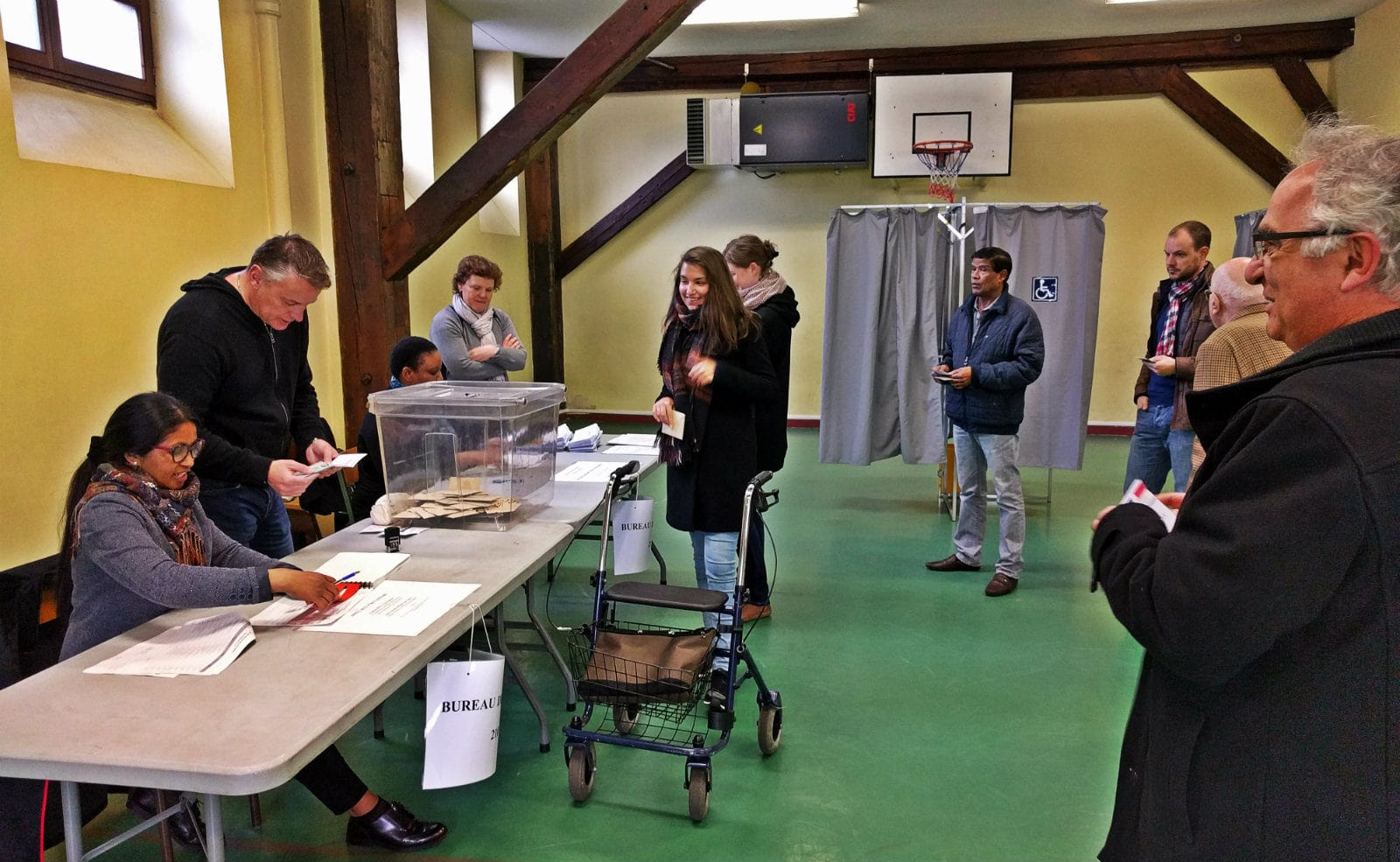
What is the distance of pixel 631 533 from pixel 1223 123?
7.04 meters

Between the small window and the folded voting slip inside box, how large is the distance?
2468 mm

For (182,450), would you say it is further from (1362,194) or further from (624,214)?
(624,214)

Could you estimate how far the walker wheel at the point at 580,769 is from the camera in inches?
96.8

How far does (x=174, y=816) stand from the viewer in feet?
7.41

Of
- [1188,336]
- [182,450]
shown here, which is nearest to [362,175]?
[182,450]

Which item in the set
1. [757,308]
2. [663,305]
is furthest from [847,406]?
[663,305]

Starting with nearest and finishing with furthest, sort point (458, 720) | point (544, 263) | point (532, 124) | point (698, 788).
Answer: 1. point (458, 720)
2. point (698, 788)
3. point (532, 124)
4. point (544, 263)

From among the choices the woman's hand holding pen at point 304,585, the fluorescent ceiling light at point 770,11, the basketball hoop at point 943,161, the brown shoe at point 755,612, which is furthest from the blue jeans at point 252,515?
the basketball hoop at point 943,161

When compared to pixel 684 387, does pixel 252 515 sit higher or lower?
lower

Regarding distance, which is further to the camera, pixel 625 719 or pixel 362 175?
pixel 362 175

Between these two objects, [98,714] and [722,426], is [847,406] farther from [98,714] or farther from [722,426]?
[98,714]

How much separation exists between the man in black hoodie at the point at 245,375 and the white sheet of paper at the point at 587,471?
Answer: 95 centimetres

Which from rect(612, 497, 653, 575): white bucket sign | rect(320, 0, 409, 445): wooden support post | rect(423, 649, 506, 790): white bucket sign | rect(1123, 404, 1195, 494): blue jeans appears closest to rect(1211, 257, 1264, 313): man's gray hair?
rect(1123, 404, 1195, 494): blue jeans

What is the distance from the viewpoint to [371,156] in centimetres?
449
